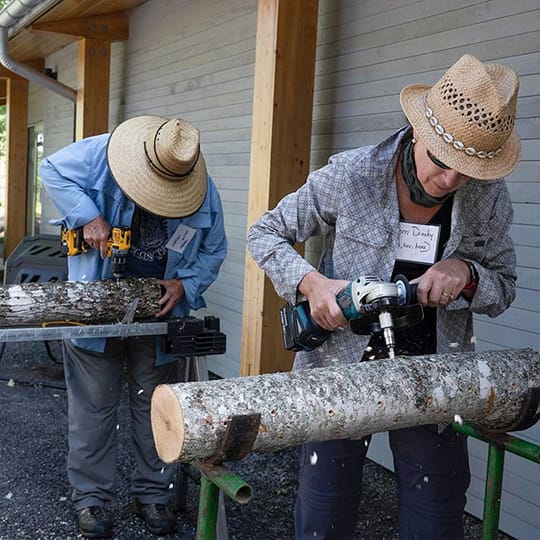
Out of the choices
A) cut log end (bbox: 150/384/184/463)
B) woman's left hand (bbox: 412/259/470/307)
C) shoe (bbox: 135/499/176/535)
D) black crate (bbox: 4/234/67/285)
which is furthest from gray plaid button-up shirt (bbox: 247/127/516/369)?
black crate (bbox: 4/234/67/285)

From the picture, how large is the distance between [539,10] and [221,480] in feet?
8.66

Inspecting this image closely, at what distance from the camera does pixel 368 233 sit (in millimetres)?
Answer: 2330

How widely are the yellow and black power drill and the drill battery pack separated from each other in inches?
38.7


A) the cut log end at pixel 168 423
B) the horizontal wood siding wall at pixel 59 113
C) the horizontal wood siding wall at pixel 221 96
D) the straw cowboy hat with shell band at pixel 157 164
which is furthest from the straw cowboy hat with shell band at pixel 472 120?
the horizontal wood siding wall at pixel 59 113

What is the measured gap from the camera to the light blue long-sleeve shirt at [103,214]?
3.15 m

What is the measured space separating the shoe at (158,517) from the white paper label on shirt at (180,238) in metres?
1.27

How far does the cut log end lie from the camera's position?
73.6 inches

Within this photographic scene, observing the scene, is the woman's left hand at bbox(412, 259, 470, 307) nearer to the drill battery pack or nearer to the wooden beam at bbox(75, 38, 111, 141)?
the drill battery pack

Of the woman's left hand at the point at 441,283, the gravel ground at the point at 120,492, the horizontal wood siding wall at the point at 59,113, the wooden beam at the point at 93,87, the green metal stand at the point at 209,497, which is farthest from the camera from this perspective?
the horizontal wood siding wall at the point at 59,113

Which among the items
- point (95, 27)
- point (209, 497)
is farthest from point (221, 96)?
point (209, 497)

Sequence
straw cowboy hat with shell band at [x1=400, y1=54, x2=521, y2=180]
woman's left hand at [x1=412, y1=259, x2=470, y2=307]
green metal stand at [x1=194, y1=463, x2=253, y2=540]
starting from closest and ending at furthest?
1. green metal stand at [x1=194, y1=463, x2=253, y2=540]
2. straw cowboy hat with shell band at [x1=400, y1=54, x2=521, y2=180]
3. woman's left hand at [x1=412, y1=259, x2=470, y2=307]

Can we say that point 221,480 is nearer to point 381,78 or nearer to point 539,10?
point 539,10

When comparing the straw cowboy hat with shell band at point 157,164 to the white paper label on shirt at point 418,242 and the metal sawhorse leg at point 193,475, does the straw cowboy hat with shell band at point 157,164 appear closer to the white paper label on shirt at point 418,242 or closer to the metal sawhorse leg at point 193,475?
the metal sawhorse leg at point 193,475

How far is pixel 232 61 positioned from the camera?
592 centimetres
